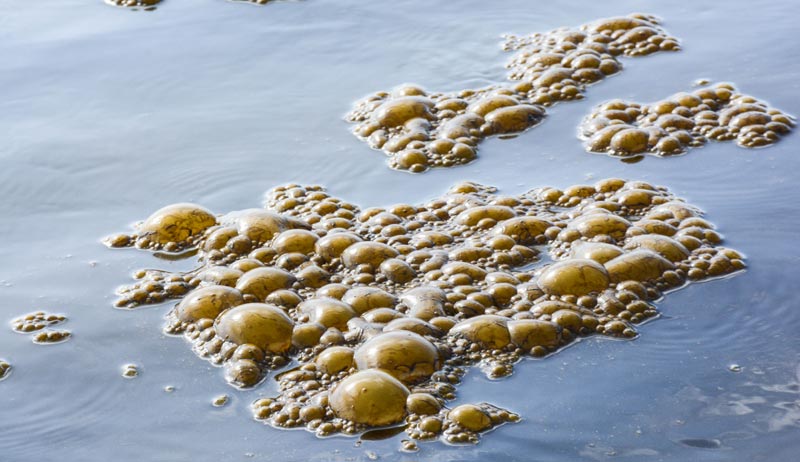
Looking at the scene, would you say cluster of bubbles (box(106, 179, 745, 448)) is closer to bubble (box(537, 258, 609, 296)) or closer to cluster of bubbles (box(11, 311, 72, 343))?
bubble (box(537, 258, 609, 296))

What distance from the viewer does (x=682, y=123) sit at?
258cm

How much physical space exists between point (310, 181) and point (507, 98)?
649 mm

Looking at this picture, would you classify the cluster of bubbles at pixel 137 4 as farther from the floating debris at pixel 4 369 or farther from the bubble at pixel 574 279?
the bubble at pixel 574 279

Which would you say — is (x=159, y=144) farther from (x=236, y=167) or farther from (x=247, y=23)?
(x=247, y=23)

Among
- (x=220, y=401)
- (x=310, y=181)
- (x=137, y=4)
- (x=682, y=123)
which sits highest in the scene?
(x=137, y=4)

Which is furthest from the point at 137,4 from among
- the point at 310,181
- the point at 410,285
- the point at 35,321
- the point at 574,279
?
the point at 574,279

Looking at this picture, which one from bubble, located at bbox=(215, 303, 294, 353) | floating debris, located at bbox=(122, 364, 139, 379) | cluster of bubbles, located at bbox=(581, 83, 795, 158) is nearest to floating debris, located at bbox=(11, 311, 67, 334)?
floating debris, located at bbox=(122, 364, 139, 379)

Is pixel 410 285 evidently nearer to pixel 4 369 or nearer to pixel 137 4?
pixel 4 369

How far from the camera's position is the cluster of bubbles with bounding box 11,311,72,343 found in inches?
74.1

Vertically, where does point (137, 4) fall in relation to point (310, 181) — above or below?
above

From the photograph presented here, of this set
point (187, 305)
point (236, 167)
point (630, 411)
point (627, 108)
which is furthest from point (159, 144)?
point (630, 411)

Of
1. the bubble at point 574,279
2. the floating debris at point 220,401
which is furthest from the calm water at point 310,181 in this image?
the bubble at point 574,279

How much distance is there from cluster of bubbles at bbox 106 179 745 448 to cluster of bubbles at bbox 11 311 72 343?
0.43ft

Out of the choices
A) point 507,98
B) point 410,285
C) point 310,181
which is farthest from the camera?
point 507,98
